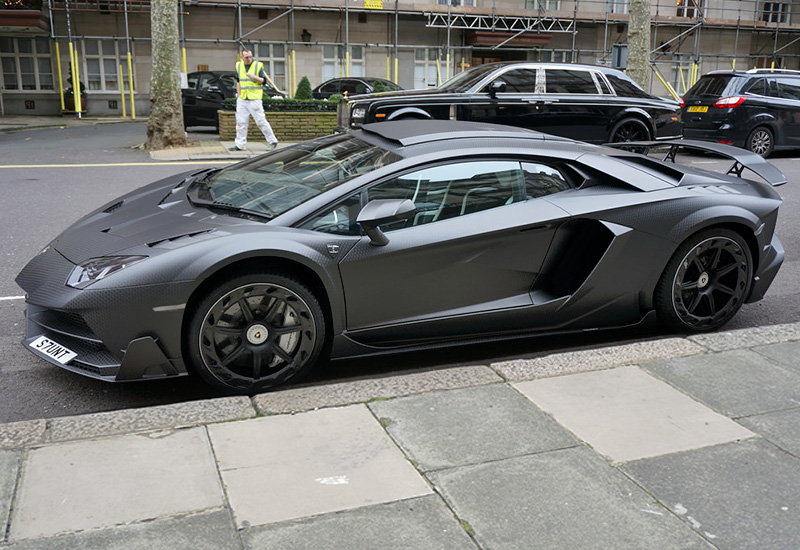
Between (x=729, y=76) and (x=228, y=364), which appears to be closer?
(x=228, y=364)

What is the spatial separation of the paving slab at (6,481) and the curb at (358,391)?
93mm

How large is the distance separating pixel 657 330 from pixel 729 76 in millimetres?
11778

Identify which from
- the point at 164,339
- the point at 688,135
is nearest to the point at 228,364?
the point at 164,339

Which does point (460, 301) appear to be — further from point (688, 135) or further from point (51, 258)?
point (688, 135)

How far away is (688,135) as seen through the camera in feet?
51.9

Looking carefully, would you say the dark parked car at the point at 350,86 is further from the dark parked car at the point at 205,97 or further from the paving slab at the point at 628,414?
the paving slab at the point at 628,414

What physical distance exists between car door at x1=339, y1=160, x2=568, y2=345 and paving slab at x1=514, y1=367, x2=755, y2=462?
0.60 metres

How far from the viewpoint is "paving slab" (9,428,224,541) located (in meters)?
2.90

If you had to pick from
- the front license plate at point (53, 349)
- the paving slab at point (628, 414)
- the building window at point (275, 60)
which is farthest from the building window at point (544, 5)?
the front license plate at point (53, 349)

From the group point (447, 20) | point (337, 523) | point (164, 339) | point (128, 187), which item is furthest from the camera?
point (447, 20)

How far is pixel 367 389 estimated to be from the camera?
4.05 metres

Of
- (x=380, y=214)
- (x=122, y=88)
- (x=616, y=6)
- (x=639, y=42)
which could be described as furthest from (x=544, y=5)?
(x=380, y=214)

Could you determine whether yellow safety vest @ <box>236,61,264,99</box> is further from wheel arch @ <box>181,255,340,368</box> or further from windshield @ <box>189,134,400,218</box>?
wheel arch @ <box>181,255,340,368</box>

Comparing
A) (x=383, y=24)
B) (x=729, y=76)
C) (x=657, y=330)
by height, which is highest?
(x=383, y=24)
